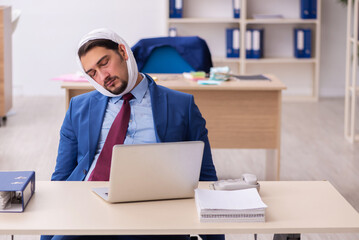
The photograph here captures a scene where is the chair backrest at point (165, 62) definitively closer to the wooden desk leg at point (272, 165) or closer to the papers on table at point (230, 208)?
the wooden desk leg at point (272, 165)

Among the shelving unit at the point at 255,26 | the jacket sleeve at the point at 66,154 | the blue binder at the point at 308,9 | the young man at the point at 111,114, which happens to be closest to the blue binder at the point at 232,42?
the shelving unit at the point at 255,26

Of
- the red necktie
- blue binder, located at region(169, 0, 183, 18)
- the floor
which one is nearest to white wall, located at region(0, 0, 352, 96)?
blue binder, located at region(169, 0, 183, 18)

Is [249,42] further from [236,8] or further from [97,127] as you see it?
[97,127]

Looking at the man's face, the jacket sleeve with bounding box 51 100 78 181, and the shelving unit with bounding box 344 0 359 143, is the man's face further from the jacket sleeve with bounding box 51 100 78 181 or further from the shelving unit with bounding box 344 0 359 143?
the shelving unit with bounding box 344 0 359 143

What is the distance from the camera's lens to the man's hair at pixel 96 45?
238 cm

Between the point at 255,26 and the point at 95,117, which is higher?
the point at 255,26

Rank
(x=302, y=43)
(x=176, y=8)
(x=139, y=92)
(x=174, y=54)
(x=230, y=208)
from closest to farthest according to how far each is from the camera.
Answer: (x=230, y=208) → (x=139, y=92) → (x=174, y=54) → (x=176, y=8) → (x=302, y=43)

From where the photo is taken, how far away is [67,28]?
7602 mm

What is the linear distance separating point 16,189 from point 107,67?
68 centimetres

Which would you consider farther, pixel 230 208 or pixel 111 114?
pixel 111 114

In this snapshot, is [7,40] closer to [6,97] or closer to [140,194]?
[6,97]

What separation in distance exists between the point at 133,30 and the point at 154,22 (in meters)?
0.27

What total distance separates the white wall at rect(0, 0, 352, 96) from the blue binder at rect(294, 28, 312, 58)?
14.6 inches

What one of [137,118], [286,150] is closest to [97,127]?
[137,118]
